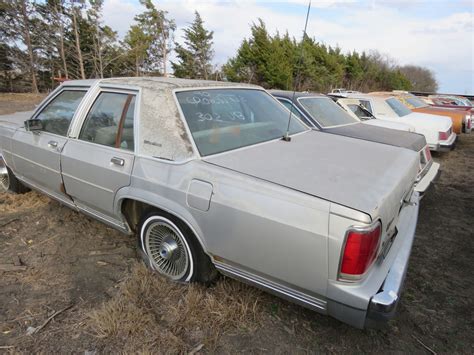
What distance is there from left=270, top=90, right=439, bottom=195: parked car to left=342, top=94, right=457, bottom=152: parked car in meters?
2.49

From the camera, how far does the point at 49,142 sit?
322 centimetres

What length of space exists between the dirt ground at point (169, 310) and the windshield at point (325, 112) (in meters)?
2.52

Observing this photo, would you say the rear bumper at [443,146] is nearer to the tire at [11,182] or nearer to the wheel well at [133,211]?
the wheel well at [133,211]

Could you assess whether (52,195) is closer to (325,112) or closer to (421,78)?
(325,112)

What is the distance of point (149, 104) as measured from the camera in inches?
99.3

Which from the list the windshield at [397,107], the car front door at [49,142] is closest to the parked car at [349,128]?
the car front door at [49,142]

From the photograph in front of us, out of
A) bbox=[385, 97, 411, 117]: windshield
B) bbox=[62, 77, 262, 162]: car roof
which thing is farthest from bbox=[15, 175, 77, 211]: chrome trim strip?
bbox=[385, 97, 411, 117]: windshield

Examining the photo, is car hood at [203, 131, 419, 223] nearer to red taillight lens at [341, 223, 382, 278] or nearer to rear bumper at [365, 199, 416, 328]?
red taillight lens at [341, 223, 382, 278]

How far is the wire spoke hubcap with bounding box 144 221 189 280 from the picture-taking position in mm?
2521

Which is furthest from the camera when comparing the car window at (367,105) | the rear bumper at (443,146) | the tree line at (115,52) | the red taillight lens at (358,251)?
the tree line at (115,52)

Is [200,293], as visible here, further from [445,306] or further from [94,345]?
[445,306]

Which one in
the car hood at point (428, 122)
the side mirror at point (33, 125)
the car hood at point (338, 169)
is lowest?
the car hood at point (428, 122)

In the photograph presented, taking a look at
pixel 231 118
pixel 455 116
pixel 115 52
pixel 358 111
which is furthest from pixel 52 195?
pixel 115 52

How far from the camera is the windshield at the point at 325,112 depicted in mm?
5223
